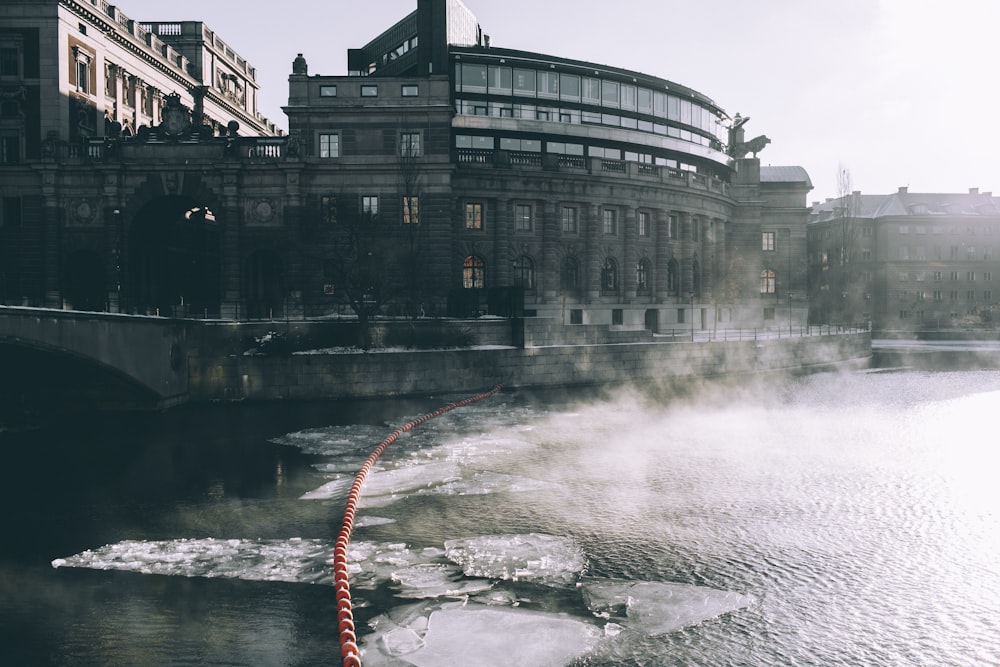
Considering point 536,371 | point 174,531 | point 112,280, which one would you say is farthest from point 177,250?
point 174,531

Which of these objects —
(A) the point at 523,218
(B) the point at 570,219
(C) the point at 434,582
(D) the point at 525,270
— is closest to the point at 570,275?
(D) the point at 525,270

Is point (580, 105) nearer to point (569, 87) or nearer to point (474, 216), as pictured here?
point (569, 87)

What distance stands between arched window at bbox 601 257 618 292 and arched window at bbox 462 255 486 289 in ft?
37.0

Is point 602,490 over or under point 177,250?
under

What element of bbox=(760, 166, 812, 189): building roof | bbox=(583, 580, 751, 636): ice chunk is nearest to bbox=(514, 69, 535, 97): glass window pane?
bbox=(760, 166, 812, 189): building roof

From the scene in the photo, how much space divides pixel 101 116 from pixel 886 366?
64558 mm

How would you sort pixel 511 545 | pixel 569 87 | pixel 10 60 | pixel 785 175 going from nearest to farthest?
pixel 511 545 → pixel 10 60 → pixel 569 87 → pixel 785 175

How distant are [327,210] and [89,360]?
93.9 ft

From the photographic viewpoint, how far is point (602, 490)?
20844 mm

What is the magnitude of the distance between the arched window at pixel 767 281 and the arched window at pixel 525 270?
1301 inches

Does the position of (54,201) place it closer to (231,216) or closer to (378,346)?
(231,216)

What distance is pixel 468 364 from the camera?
135ft

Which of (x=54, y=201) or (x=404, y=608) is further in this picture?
(x=54, y=201)

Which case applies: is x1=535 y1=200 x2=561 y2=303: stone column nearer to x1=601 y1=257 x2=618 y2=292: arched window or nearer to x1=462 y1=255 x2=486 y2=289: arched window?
x1=462 y1=255 x2=486 y2=289: arched window
